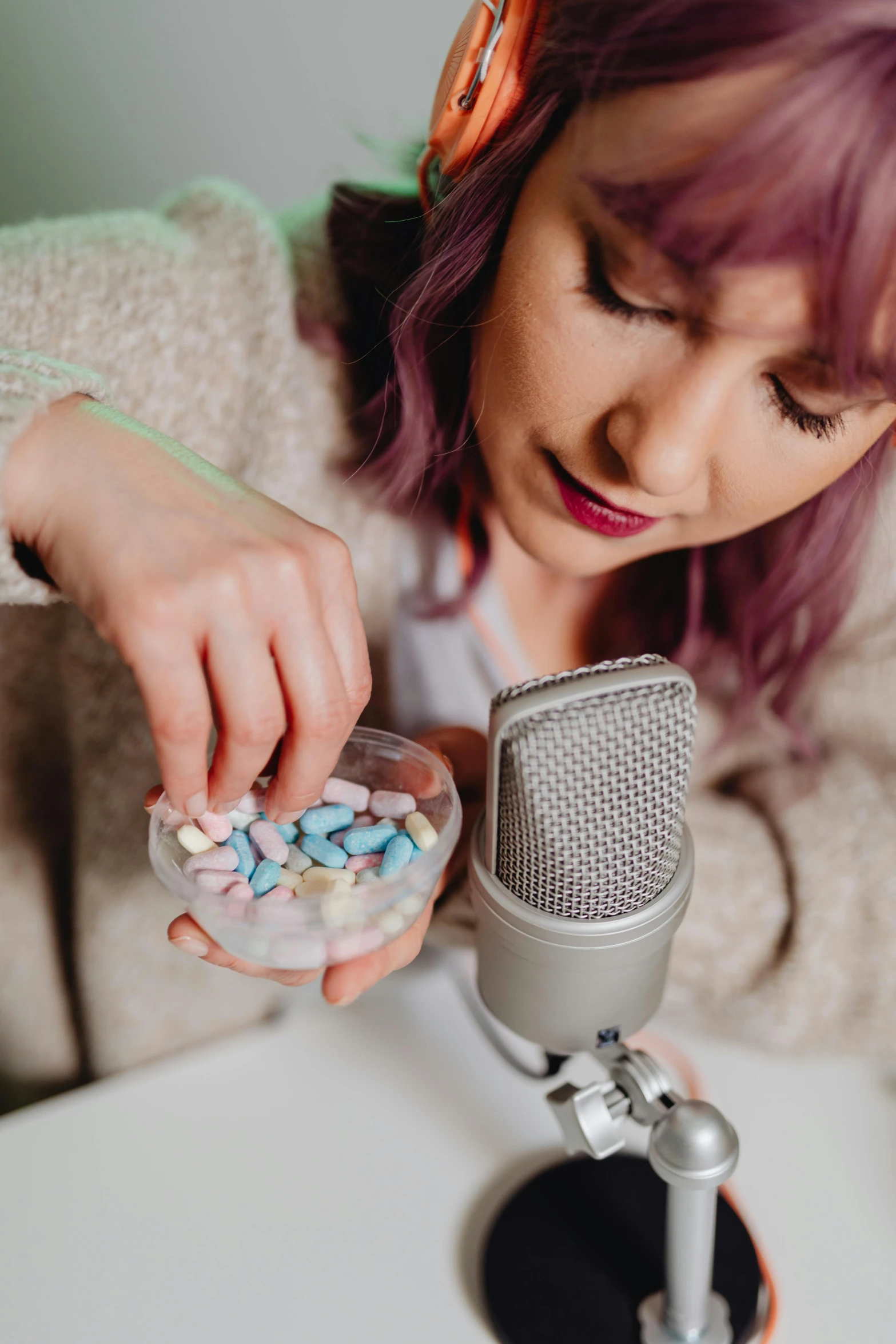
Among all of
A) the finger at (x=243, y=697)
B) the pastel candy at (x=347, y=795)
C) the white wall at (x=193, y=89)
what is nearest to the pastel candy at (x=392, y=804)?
the pastel candy at (x=347, y=795)

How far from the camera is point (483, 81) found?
0.50m

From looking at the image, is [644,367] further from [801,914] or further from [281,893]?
[801,914]

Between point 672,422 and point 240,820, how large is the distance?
285 mm

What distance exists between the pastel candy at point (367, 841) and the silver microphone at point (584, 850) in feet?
0.16

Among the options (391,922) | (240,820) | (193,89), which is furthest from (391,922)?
(193,89)

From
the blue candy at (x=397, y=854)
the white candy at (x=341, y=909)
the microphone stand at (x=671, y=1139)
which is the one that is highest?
the white candy at (x=341, y=909)

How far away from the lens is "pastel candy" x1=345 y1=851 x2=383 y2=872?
476mm

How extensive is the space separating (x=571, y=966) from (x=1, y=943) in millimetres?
531

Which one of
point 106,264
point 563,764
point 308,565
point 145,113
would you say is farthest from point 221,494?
point 145,113

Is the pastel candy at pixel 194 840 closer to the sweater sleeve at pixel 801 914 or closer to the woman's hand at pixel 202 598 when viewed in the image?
the woman's hand at pixel 202 598

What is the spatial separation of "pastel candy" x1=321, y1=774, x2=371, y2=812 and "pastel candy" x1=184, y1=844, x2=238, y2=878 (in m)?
0.07

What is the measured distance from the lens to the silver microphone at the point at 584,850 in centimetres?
37

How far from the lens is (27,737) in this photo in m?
0.75

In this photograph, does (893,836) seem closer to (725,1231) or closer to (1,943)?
(725,1231)
